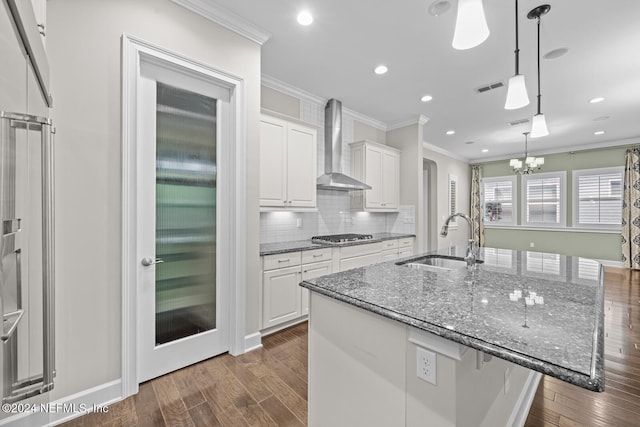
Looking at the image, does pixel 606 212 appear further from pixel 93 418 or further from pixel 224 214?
pixel 93 418

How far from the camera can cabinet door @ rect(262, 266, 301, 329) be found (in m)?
2.72

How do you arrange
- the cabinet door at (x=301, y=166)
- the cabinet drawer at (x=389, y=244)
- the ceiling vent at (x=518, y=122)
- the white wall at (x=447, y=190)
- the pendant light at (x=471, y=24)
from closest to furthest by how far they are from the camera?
1. the pendant light at (x=471, y=24)
2. the cabinet door at (x=301, y=166)
3. the cabinet drawer at (x=389, y=244)
4. the ceiling vent at (x=518, y=122)
5. the white wall at (x=447, y=190)

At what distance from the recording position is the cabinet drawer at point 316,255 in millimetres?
3076

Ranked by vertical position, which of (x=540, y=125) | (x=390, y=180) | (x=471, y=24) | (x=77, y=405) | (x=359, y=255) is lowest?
(x=77, y=405)

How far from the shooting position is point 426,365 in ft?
3.22

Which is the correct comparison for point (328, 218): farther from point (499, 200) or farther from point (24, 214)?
point (499, 200)

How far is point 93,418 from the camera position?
164cm

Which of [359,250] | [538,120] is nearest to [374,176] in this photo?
[359,250]

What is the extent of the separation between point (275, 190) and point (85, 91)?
5.72ft

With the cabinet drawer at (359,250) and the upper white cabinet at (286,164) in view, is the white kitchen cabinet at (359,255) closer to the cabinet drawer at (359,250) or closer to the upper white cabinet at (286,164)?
the cabinet drawer at (359,250)

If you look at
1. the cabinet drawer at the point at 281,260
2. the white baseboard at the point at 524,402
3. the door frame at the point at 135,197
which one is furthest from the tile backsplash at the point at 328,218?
the white baseboard at the point at 524,402

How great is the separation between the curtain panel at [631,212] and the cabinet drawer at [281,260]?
7.44 m

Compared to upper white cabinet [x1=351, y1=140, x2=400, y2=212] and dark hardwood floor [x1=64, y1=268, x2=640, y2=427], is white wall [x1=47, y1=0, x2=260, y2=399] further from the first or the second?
upper white cabinet [x1=351, y1=140, x2=400, y2=212]

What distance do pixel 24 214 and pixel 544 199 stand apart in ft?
30.1
